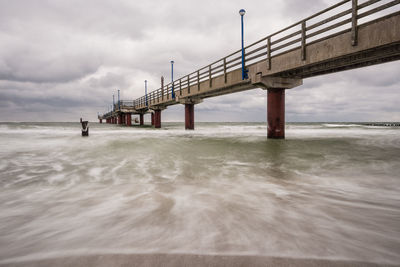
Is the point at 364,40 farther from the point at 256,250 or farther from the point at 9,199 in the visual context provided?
the point at 9,199

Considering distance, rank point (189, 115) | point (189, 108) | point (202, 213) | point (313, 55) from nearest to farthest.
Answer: point (202, 213)
point (313, 55)
point (189, 108)
point (189, 115)

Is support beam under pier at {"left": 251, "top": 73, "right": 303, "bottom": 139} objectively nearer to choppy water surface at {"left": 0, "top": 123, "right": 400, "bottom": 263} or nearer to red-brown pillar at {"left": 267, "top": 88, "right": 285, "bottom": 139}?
red-brown pillar at {"left": 267, "top": 88, "right": 285, "bottom": 139}

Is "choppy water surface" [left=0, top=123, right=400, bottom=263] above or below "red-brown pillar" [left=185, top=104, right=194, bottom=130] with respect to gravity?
below

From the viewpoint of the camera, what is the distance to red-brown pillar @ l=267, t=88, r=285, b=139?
14070 millimetres

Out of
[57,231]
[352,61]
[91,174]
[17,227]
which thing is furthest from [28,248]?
[352,61]

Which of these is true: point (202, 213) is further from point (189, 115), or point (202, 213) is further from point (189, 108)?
point (189, 115)

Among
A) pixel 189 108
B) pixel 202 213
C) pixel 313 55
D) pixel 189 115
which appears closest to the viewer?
pixel 202 213

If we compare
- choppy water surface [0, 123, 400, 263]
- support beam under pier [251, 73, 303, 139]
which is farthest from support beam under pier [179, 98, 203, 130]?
choppy water surface [0, 123, 400, 263]

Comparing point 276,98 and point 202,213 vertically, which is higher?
point 276,98

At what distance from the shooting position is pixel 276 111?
14.2 metres

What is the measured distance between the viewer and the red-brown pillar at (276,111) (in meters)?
14.1

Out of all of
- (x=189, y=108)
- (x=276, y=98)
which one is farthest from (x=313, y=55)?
(x=189, y=108)

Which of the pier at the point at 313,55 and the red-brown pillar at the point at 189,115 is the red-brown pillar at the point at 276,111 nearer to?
the pier at the point at 313,55

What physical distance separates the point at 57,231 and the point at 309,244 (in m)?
2.86
